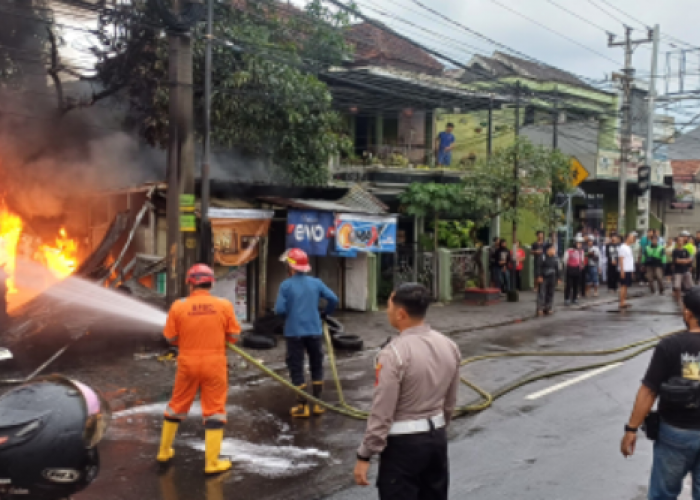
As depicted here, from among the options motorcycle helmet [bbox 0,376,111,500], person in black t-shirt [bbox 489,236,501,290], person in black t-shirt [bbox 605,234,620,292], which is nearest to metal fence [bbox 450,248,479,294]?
person in black t-shirt [bbox 489,236,501,290]

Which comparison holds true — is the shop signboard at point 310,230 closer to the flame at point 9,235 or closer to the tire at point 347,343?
the tire at point 347,343

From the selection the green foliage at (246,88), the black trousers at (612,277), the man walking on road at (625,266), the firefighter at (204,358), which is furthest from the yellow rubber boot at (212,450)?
the black trousers at (612,277)

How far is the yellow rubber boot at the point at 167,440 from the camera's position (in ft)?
19.6

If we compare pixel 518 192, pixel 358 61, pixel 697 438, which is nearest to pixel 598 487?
pixel 697 438

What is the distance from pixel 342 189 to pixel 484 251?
5922 mm

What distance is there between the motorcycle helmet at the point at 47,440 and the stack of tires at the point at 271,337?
879 centimetres

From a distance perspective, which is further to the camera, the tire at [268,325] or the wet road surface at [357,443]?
the tire at [268,325]

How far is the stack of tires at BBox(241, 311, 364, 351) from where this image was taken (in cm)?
1177

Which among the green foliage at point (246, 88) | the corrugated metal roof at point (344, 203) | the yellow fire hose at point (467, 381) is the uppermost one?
the green foliage at point (246, 88)

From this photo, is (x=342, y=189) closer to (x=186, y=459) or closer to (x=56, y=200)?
(x=56, y=200)

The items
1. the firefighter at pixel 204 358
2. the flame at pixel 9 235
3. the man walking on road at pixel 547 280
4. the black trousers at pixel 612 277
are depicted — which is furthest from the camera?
the black trousers at pixel 612 277

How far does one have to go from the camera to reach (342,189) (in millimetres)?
15570

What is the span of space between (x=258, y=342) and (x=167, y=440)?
5681 mm

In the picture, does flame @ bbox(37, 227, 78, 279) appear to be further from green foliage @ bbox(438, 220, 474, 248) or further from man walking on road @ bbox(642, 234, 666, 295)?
man walking on road @ bbox(642, 234, 666, 295)
